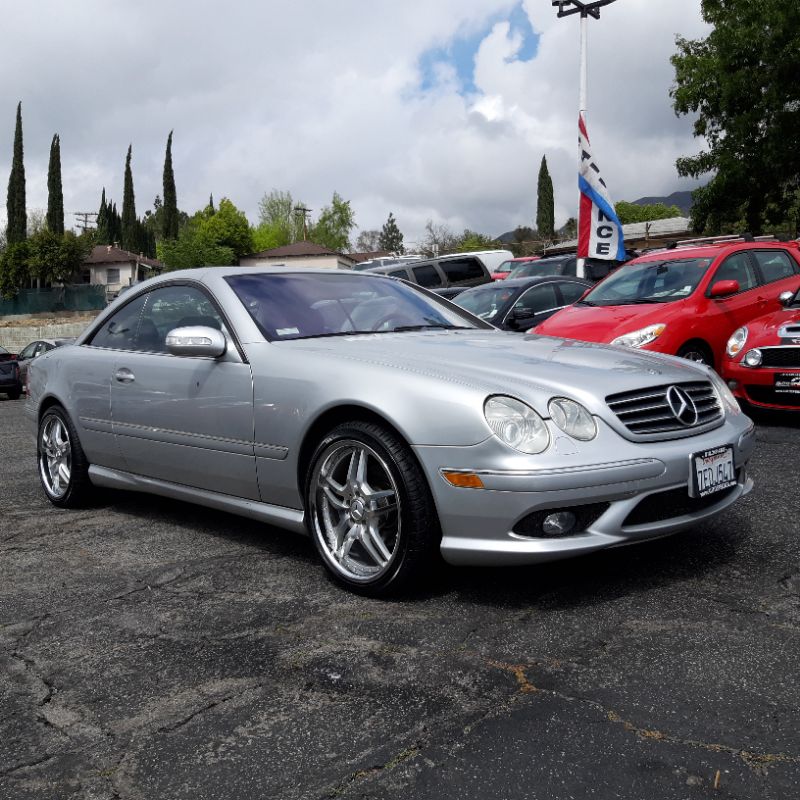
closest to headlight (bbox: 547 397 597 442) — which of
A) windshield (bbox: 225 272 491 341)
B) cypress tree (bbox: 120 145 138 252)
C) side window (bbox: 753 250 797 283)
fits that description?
windshield (bbox: 225 272 491 341)

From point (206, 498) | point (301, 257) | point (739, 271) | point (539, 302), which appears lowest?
point (206, 498)

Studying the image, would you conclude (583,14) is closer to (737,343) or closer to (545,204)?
(737,343)

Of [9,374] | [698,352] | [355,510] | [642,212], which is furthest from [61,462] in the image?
[642,212]

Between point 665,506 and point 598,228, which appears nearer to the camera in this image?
point 665,506

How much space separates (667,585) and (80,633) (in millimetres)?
2157

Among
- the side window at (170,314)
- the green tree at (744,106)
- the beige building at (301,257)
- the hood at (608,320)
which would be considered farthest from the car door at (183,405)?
the beige building at (301,257)

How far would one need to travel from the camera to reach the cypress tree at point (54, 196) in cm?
6462

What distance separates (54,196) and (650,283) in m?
62.8

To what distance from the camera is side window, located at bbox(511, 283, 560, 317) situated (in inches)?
480

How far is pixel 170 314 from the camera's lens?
4.84 m

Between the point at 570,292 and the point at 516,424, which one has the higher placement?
the point at 570,292

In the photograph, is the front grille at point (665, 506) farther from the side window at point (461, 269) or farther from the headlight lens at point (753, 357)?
the side window at point (461, 269)

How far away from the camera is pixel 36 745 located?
8.07ft

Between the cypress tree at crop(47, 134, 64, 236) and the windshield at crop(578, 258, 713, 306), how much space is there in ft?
198
